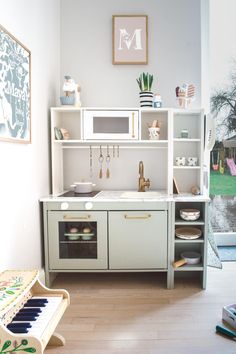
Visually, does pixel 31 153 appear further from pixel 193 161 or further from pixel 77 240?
pixel 193 161

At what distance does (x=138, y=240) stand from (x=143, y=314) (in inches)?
22.2

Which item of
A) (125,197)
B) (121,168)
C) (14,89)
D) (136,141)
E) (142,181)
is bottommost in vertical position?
(125,197)

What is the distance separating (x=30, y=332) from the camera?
4.38 feet

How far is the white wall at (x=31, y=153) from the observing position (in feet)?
6.00

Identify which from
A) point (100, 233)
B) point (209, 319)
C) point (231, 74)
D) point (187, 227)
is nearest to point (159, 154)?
point (187, 227)

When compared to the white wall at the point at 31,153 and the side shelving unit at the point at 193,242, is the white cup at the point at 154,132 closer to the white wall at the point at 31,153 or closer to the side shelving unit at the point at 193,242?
the side shelving unit at the point at 193,242

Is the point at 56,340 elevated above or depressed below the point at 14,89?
below

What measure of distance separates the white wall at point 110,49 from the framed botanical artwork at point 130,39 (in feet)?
0.19

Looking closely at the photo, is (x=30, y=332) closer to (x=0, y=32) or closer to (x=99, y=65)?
(x=0, y=32)

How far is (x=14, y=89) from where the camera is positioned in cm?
186

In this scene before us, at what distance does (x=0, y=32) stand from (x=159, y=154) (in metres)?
1.78

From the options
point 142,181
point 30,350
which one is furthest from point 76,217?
point 30,350

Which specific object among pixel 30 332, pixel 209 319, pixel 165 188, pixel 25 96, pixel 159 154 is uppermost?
pixel 25 96

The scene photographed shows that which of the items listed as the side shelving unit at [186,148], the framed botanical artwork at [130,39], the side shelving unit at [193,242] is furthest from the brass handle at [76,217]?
the framed botanical artwork at [130,39]
